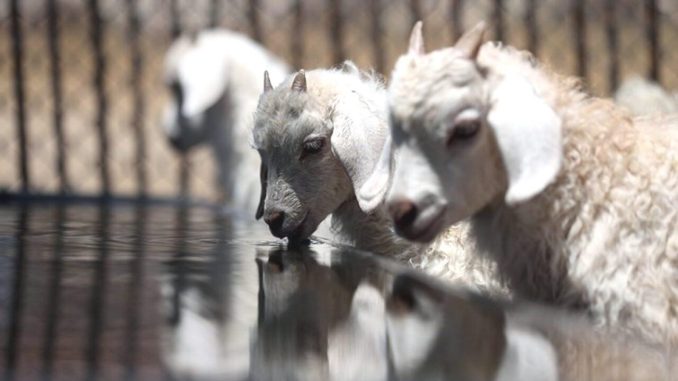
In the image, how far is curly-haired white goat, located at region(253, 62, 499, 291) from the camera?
352cm

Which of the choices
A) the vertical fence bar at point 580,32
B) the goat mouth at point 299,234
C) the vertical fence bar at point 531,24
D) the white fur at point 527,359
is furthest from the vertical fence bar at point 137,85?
the white fur at point 527,359

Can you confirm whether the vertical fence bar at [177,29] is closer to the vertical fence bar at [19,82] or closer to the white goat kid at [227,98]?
the vertical fence bar at [19,82]

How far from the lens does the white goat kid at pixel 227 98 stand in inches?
220

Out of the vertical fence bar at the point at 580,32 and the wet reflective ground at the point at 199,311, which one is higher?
the vertical fence bar at the point at 580,32

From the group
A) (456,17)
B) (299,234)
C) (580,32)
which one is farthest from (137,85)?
(299,234)

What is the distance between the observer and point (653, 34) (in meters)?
7.91

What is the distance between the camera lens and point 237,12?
28.9 ft

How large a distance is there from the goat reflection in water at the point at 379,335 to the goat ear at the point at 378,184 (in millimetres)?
173

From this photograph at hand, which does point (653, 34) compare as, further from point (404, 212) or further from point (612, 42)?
point (404, 212)

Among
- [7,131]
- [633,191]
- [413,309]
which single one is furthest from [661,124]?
[7,131]

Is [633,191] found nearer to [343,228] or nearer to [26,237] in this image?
[343,228]

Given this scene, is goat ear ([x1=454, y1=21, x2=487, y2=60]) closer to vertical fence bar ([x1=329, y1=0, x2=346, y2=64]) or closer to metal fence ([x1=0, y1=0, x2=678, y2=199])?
metal fence ([x1=0, y1=0, x2=678, y2=199])

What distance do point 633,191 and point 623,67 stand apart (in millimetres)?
8873

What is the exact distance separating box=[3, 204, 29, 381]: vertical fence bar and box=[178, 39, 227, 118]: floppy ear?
1232mm
